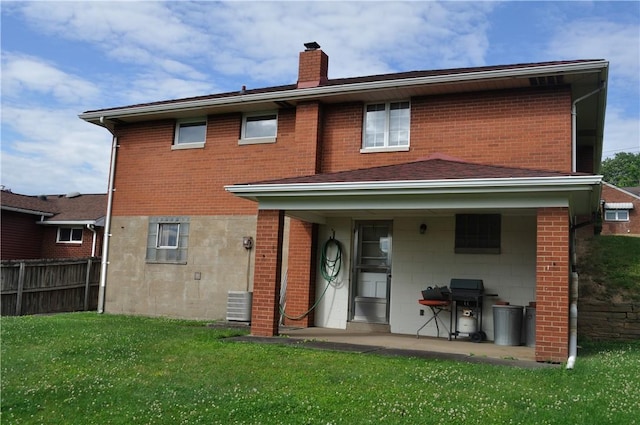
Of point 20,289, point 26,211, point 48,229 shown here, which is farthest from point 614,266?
point 48,229

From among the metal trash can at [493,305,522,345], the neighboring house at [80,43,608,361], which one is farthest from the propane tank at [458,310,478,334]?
the metal trash can at [493,305,522,345]

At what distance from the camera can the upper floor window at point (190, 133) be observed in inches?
583

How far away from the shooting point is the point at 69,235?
23.8 metres

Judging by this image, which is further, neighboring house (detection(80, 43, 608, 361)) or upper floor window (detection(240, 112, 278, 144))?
upper floor window (detection(240, 112, 278, 144))

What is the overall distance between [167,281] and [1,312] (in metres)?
5.16

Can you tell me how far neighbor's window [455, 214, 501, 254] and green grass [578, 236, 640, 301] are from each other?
2.51 metres

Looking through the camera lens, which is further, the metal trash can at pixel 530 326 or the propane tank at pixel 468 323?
the propane tank at pixel 468 323

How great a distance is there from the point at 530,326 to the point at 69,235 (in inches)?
770

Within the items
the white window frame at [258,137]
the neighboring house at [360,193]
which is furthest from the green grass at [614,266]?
the white window frame at [258,137]

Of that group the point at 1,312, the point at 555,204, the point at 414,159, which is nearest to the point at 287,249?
the point at 414,159

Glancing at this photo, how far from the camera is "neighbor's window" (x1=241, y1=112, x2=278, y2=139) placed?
13977 mm

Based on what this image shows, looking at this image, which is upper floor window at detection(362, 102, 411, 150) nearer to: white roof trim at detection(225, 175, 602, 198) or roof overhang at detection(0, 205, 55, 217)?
white roof trim at detection(225, 175, 602, 198)

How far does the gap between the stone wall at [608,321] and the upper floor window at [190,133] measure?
380 inches

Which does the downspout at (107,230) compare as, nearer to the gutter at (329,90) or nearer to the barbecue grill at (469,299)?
the gutter at (329,90)
